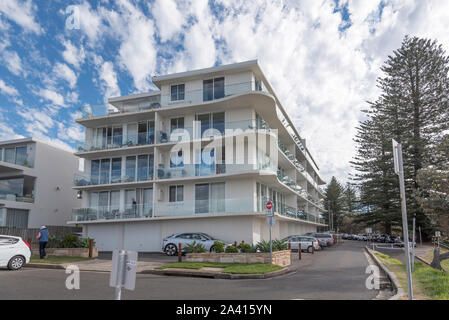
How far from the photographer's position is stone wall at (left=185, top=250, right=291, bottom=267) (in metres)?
16.6

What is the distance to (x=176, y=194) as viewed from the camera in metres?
27.9

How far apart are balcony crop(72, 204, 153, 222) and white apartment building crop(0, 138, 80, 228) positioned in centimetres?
691

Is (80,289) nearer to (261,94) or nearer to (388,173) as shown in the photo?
(261,94)

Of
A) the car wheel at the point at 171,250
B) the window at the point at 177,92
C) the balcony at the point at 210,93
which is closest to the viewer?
the car wheel at the point at 171,250

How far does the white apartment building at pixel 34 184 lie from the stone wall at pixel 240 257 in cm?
2110

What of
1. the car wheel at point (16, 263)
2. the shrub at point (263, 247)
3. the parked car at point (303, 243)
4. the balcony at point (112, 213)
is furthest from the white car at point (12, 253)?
the parked car at point (303, 243)

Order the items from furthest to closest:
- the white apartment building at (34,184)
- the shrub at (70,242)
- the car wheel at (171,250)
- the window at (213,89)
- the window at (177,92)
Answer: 1. the white apartment building at (34,184)
2. the window at (177,92)
3. the window at (213,89)
4. the car wheel at (171,250)
5. the shrub at (70,242)

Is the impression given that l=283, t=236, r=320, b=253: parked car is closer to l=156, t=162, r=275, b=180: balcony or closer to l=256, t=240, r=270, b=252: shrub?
l=156, t=162, r=275, b=180: balcony

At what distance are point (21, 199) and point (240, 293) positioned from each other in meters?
29.3

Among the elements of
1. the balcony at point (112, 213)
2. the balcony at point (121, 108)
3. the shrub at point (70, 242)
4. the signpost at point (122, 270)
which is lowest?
the shrub at point (70, 242)

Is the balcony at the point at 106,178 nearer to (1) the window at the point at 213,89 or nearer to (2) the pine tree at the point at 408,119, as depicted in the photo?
(1) the window at the point at 213,89

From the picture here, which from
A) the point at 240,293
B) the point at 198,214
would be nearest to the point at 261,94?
the point at 198,214

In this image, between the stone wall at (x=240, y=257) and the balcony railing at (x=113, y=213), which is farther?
the balcony railing at (x=113, y=213)

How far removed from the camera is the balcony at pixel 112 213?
89.5 ft
